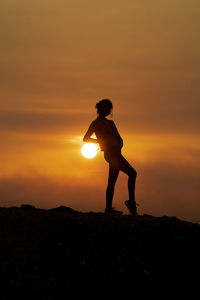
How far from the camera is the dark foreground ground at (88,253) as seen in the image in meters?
11.6

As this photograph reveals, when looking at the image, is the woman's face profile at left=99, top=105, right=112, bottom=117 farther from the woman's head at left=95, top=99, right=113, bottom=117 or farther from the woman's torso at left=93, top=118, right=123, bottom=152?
the woman's torso at left=93, top=118, right=123, bottom=152

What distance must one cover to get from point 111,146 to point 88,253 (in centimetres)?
377

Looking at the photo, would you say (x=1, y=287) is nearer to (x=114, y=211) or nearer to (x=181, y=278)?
(x=181, y=278)

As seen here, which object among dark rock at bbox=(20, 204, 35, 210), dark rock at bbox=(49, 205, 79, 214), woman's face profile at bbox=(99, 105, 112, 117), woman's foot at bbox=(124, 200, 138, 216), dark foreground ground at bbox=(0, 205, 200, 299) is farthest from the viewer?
dark rock at bbox=(49, 205, 79, 214)

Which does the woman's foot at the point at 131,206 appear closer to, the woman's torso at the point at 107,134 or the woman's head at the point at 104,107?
the woman's torso at the point at 107,134

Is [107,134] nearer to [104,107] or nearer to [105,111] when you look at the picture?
[105,111]

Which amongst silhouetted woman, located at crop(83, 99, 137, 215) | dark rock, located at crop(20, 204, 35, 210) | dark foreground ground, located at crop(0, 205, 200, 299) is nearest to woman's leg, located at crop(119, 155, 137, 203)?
silhouetted woman, located at crop(83, 99, 137, 215)

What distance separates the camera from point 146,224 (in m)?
14.3

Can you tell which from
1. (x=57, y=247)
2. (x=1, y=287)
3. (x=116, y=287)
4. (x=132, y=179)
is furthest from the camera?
(x=132, y=179)

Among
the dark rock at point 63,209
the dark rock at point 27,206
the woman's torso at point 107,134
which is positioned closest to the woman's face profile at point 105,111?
the woman's torso at point 107,134

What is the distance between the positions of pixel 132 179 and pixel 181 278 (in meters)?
3.74

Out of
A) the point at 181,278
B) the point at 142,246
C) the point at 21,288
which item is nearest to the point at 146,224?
the point at 142,246

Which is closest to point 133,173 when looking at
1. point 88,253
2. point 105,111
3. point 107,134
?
point 107,134

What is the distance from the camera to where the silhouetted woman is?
51.5 feet
